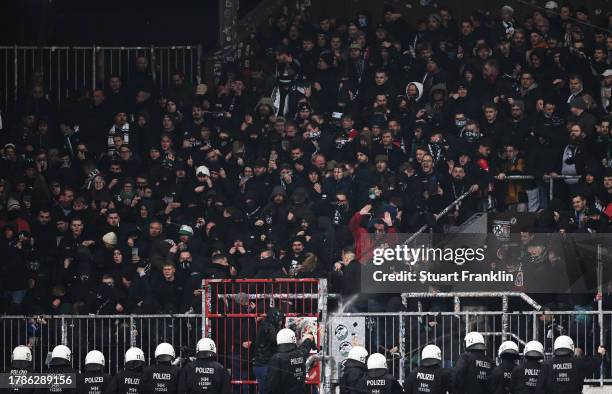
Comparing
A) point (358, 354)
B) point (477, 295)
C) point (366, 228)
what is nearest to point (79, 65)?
point (366, 228)

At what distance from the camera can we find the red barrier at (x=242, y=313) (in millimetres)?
28078

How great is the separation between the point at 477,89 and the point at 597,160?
2476 mm

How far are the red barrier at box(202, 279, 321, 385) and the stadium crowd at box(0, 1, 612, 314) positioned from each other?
0.40 metres

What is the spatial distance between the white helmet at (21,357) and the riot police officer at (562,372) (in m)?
6.96

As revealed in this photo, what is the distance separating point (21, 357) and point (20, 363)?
0.09 meters

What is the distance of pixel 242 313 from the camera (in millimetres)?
28328

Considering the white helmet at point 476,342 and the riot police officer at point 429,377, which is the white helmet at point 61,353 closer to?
the riot police officer at point 429,377

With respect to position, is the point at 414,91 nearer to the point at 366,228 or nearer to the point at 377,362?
the point at 366,228

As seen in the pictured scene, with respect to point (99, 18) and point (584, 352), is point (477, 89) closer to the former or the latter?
point (584, 352)

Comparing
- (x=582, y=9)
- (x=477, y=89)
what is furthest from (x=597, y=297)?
(x=582, y=9)

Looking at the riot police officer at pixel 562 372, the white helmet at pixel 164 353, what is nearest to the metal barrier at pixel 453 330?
the riot police officer at pixel 562 372

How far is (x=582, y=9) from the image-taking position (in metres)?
33.5

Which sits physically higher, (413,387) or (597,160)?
(597,160)

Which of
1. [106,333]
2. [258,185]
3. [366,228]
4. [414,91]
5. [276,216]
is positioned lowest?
[106,333]
